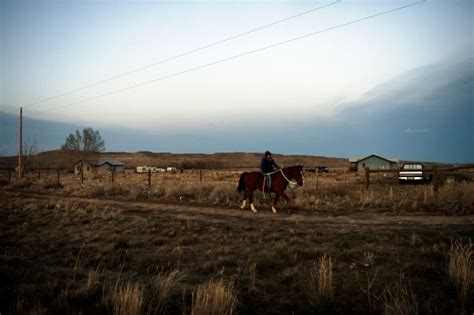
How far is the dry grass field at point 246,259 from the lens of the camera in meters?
4.39

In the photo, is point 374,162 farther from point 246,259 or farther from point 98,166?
point 246,259

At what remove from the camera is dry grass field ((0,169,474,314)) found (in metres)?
4.39

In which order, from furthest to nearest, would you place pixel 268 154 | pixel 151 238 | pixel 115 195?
pixel 115 195, pixel 268 154, pixel 151 238

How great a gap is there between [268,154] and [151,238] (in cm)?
611

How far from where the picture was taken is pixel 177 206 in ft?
52.9

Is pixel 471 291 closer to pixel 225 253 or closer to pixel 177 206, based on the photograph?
pixel 225 253

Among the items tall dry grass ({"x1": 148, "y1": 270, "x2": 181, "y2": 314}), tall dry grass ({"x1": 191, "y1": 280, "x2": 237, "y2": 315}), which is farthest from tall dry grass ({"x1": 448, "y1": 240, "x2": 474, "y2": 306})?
tall dry grass ({"x1": 148, "y1": 270, "x2": 181, "y2": 314})

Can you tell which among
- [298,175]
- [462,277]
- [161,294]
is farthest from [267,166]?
[161,294]

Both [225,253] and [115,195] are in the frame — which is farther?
[115,195]

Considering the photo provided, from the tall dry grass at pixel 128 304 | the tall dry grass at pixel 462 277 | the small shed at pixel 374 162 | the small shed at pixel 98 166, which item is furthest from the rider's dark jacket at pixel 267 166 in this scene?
the small shed at pixel 98 166

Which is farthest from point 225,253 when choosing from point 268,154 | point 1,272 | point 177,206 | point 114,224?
point 177,206

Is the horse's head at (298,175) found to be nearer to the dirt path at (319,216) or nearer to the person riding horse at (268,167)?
the person riding horse at (268,167)

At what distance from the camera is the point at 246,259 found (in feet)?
22.2

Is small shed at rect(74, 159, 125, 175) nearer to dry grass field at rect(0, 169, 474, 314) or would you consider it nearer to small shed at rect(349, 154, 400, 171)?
small shed at rect(349, 154, 400, 171)
